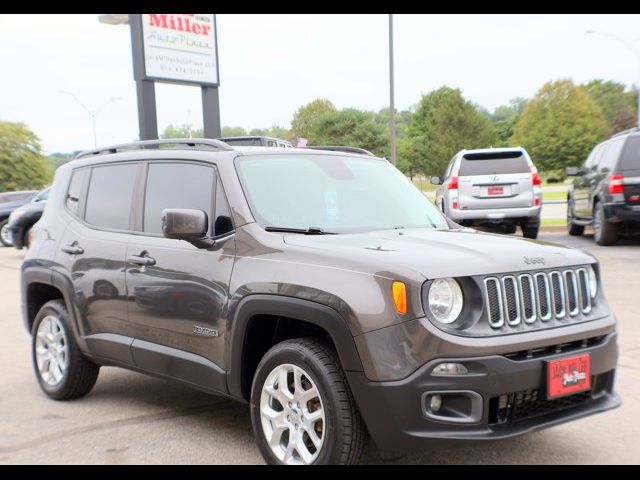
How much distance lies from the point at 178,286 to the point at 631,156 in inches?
402

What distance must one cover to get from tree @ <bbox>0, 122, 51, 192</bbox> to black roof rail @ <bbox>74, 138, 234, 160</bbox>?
6844 centimetres

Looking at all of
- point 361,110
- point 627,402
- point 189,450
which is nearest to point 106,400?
point 189,450

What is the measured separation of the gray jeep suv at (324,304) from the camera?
322 centimetres

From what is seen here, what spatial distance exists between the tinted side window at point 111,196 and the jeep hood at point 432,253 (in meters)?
1.57

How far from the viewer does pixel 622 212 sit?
1225 centimetres

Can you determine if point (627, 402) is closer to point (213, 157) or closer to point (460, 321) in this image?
point (460, 321)

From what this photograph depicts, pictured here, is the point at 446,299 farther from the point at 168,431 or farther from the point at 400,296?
the point at 168,431

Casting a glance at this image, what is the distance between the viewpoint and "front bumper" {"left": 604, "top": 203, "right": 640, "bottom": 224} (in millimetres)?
12133

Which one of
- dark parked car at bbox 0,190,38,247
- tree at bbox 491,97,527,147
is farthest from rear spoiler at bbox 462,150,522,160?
tree at bbox 491,97,527,147

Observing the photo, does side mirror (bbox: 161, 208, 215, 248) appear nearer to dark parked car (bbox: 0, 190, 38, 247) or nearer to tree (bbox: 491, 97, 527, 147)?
dark parked car (bbox: 0, 190, 38, 247)

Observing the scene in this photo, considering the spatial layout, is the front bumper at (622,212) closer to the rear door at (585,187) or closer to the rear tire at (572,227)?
the rear door at (585,187)

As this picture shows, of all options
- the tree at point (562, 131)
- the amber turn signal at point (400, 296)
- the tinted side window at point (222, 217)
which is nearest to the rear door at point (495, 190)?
the tinted side window at point (222, 217)

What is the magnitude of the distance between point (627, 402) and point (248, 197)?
287 centimetres

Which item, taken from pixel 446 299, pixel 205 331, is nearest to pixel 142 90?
pixel 205 331
